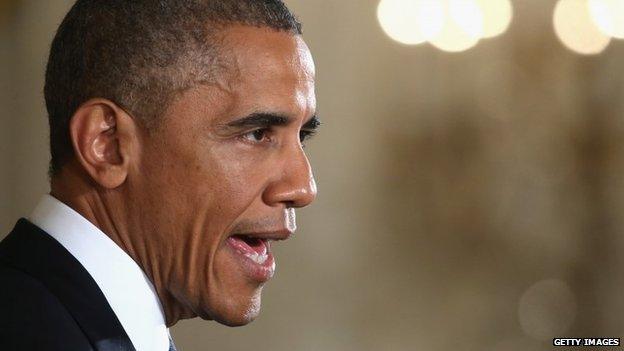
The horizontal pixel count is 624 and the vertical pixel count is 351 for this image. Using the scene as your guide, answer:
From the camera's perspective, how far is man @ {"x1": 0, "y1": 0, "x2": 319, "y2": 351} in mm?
1028

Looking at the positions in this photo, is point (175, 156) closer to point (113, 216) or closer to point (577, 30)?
point (113, 216)

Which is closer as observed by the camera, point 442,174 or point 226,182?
point 226,182

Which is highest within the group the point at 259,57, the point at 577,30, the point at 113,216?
the point at 577,30

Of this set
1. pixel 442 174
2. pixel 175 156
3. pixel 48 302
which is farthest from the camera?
pixel 442 174

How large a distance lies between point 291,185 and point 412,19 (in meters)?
1.99

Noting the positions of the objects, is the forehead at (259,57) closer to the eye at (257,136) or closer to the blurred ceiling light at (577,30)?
the eye at (257,136)

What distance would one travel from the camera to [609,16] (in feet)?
9.71

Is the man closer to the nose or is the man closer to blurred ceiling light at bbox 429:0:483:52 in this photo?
the nose

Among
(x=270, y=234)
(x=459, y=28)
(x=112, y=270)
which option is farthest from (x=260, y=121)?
(x=459, y=28)

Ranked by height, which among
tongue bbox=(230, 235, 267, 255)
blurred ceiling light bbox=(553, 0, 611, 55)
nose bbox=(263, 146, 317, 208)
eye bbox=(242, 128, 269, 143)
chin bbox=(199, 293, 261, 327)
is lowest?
chin bbox=(199, 293, 261, 327)

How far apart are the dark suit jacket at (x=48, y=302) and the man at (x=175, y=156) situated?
0.10ft

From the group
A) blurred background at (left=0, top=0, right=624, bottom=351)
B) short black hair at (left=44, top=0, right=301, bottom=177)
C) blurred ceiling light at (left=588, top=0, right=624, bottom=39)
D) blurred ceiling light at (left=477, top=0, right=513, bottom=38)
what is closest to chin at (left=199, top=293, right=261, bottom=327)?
short black hair at (left=44, top=0, right=301, bottom=177)

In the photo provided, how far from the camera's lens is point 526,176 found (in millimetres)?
2900

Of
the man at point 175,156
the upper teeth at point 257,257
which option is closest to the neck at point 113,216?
the man at point 175,156
